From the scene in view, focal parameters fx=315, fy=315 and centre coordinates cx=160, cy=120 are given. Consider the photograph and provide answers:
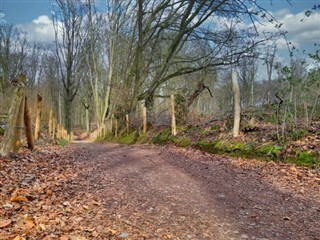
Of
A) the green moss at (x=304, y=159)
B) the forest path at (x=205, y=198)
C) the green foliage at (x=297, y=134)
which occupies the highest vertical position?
the green foliage at (x=297, y=134)

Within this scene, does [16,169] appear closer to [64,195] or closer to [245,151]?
[64,195]

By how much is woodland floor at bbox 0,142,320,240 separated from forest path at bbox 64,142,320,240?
0.01 metres

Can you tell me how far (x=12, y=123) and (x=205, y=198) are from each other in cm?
490

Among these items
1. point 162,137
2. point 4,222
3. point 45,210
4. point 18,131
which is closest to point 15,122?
point 18,131

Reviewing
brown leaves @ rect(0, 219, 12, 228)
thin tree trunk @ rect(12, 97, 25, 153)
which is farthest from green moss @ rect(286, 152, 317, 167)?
thin tree trunk @ rect(12, 97, 25, 153)

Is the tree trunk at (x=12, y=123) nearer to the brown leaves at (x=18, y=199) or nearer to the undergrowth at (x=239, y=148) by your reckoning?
the brown leaves at (x=18, y=199)

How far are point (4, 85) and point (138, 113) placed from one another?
2076cm

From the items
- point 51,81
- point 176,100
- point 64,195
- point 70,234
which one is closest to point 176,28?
point 176,100

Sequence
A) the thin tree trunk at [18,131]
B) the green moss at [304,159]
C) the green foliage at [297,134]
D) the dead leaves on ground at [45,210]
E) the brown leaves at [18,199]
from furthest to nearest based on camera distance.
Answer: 1. the green foliage at [297,134]
2. the thin tree trunk at [18,131]
3. the green moss at [304,159]
4. the brown leaves at [18,199]
5. the dead leaves on ground at [45,210]

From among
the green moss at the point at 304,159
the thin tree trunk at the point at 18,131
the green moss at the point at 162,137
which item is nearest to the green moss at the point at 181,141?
the green moss at the point at 162,137

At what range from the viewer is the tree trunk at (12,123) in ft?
23.4

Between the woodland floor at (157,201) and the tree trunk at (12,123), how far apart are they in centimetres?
26

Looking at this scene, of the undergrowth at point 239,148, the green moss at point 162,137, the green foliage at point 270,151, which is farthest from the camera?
the green moss at point 162,137

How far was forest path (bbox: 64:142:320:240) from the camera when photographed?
3545 millimetres
